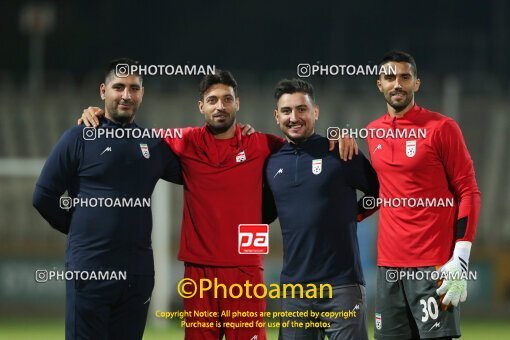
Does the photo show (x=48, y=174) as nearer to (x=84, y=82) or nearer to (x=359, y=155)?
(x=359, y=155)

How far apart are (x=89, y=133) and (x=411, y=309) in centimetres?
198

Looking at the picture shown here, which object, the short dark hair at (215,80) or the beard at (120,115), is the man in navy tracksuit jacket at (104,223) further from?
the short dark hair at (215,80)

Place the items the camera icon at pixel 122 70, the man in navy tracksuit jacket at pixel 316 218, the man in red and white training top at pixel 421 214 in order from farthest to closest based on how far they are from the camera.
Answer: the camera icon at pixel 122 70 < the man in red and white training top at pixel 421 214 < the man in navy tracksuit jacket at pixel 316 218

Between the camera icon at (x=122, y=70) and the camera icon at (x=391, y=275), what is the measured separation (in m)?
1.78

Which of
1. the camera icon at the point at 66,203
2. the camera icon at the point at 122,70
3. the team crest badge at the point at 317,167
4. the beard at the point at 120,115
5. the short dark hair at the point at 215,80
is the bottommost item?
the camera icon at the point at 66,203

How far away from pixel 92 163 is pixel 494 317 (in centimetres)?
655

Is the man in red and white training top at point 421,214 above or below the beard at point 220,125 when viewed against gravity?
below

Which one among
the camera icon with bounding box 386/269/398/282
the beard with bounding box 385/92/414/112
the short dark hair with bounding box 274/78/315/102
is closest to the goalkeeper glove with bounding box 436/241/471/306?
the camera icon with bounding box 386/269/398/282

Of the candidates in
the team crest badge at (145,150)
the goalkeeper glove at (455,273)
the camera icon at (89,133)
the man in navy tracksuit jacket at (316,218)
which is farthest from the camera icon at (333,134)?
the camera icon at (89,133)

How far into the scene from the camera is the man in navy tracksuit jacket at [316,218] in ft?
16.1

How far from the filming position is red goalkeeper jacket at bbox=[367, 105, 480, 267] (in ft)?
16.6

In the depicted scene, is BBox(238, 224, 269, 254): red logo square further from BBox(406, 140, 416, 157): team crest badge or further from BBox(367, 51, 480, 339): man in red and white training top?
BBox(406, 140, 416, 157): team crest badge

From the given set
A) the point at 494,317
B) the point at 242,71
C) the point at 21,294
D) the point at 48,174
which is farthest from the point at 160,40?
the point at 48,174

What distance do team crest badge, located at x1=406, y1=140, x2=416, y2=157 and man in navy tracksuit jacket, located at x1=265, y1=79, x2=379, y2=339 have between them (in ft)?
0.84
